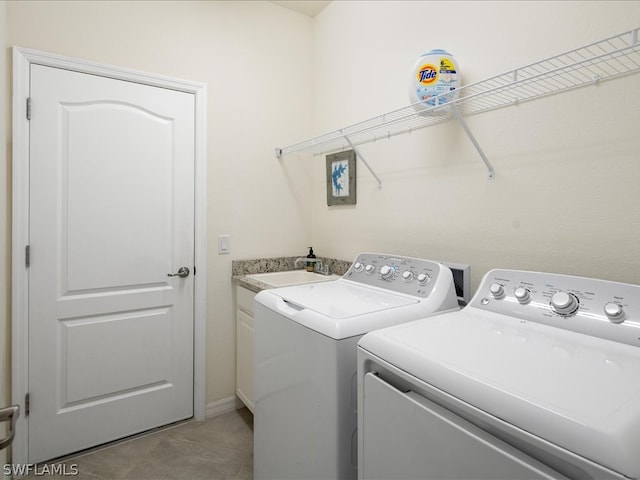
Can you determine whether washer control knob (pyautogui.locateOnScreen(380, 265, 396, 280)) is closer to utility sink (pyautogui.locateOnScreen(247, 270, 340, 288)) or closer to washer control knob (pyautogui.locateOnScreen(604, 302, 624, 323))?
utility sink (pyautogui.locateOnScreen(247, 270, 340, 288))

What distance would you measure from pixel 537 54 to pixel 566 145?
366 mm

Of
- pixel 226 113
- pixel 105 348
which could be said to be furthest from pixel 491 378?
pixel 226 113

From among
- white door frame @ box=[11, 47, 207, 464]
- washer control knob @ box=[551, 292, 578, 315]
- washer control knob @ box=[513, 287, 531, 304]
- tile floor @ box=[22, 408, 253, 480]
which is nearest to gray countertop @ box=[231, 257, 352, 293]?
tile floor @ box=[22, 408, 253, 480]

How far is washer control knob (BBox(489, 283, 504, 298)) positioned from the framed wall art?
3.83 feet

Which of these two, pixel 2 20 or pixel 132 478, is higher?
pixel 2 20

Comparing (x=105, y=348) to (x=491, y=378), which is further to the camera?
(x=105, y=348)

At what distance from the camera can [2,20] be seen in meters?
1.63

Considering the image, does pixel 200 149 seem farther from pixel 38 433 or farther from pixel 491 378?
pixel 491 378

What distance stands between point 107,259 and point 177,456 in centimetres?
113

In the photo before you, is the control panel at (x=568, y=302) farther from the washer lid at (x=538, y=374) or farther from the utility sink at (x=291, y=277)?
the utility sink at (x=291, y=277)

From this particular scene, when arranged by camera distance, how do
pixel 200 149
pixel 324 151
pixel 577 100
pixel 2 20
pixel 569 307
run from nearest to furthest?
pixel 569 307, pixel 577 100, pixel 2 20, pixel 200 149, pixel 324 151

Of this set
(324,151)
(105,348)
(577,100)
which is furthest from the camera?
(324,151)

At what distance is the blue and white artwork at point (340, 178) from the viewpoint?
7.55 feet

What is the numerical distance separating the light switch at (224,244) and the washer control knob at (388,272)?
1136 millimetres
